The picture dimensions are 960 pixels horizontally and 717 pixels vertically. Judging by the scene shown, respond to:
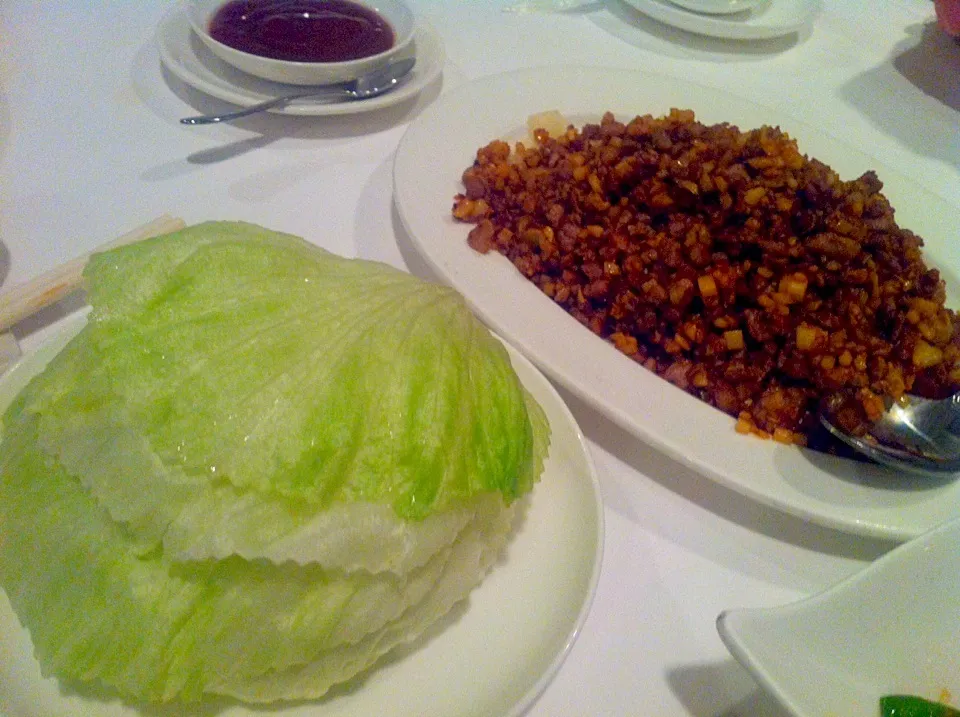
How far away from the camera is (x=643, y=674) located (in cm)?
113

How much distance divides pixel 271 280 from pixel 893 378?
132 centimetres

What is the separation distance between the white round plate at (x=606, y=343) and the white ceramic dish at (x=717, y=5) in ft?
2.63

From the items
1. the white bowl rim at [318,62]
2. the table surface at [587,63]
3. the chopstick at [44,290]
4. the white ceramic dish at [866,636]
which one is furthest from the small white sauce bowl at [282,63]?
the white ceramic dish at [866,636]

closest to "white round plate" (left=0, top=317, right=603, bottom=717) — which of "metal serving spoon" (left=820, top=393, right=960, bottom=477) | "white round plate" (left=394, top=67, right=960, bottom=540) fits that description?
"white round plate" (left=394, top=67, right=960, bottom=540)

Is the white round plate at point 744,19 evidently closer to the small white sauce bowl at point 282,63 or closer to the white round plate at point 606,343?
the white round plate at point 606,343

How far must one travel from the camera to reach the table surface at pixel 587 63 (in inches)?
47.0

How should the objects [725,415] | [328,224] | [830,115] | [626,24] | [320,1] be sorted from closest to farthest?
[725,415] → [328,224] → [320,1] → [830,115] → [626,24]

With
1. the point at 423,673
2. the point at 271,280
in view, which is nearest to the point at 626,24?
the point at 271,280

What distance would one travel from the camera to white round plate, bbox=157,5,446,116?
6.59 ft

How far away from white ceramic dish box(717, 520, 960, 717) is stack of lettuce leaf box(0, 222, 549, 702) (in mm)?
430

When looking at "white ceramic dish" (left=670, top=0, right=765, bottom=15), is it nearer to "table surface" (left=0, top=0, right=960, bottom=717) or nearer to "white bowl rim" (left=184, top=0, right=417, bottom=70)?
"table surface" (left=0, top=0, right=960, bottom=717)

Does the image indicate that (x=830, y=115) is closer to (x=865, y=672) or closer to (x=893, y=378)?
(x=893, y=378)

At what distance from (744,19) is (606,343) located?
219 cm

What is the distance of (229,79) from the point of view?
2.10 m
